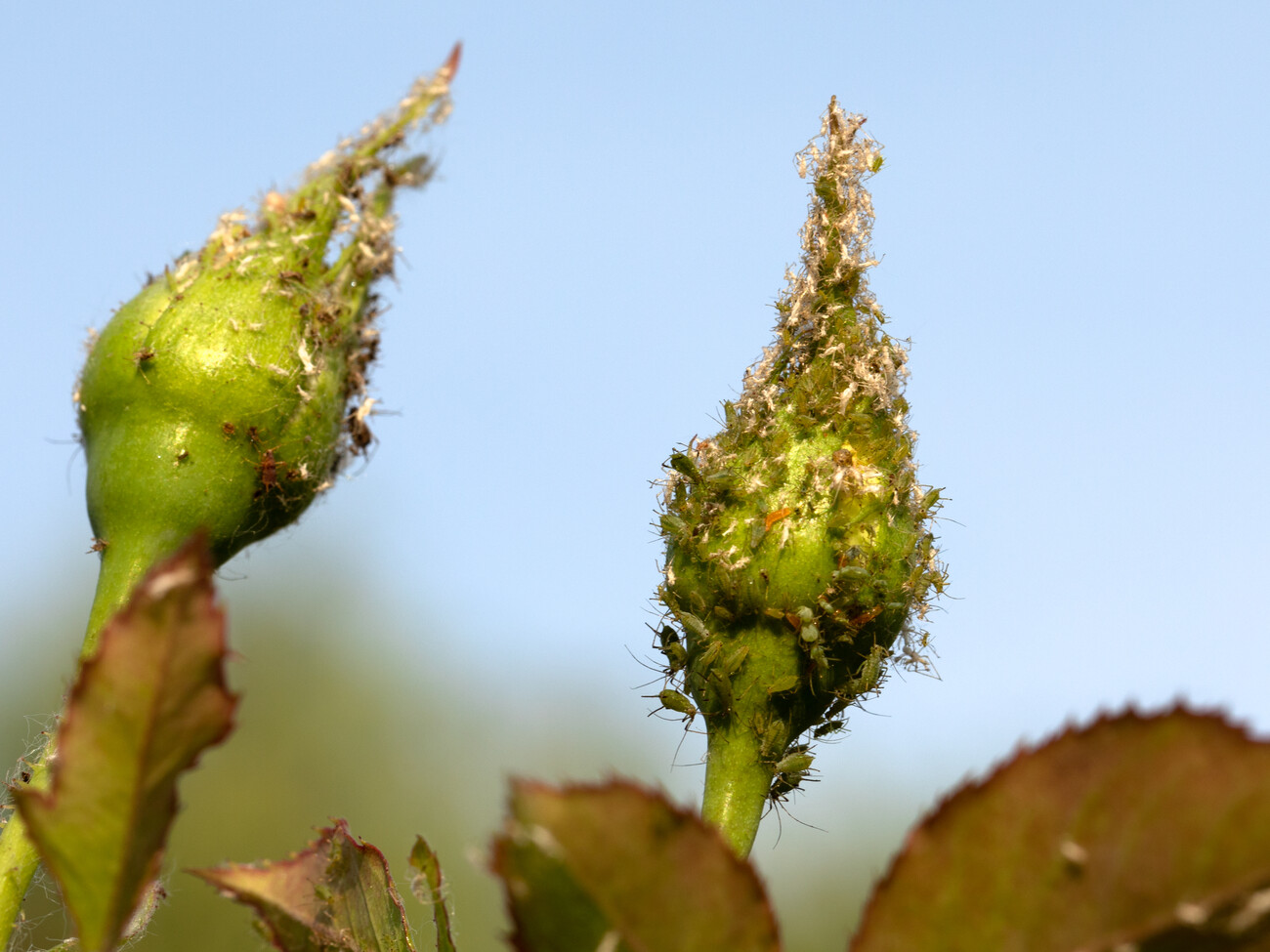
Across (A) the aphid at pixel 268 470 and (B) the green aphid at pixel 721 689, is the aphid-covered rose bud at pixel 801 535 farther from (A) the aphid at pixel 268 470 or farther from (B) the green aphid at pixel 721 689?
(A) the aphid at pixel 268 470

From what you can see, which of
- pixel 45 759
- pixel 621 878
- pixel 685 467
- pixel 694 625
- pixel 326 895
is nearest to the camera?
pixel 621 878

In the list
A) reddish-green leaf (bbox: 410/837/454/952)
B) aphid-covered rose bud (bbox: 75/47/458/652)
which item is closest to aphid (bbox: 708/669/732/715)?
reddish-green leaf (bbox: 410/837/454/952)

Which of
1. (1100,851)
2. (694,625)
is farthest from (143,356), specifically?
(1100,851)

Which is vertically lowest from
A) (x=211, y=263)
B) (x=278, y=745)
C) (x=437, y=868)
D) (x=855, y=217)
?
(x=437, y=868)

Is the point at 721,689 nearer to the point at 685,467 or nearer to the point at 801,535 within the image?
the point at 801,535

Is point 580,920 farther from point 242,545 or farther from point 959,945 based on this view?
point 242,545

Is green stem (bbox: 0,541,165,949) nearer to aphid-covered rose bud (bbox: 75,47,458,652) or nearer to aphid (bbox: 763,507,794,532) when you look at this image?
aphid-covered rose bud (bbox: 75,47,458,652)

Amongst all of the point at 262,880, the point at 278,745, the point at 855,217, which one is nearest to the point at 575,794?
the point at 262,880
